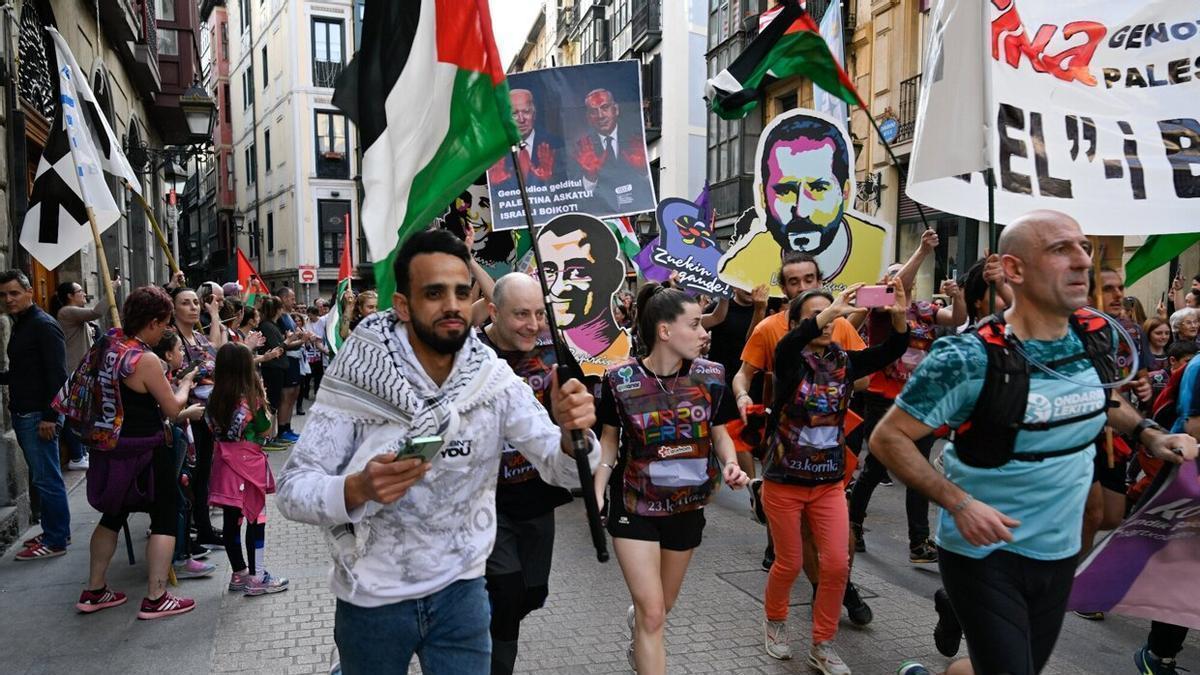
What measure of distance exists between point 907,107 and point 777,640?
15289 mm

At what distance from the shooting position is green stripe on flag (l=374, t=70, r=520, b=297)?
2.73 m

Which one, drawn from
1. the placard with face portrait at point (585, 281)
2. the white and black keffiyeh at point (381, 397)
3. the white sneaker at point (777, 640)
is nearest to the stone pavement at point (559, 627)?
the white sneaker at point (777, 640)

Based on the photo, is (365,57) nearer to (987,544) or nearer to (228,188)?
(987,544)

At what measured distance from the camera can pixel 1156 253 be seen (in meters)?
5.09

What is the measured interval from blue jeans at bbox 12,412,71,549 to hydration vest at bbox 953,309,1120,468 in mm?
6071

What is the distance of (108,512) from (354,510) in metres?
3.53

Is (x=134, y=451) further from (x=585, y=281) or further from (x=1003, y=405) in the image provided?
(x=1003, y=405)

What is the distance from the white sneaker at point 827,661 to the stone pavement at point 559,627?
0.10 meters

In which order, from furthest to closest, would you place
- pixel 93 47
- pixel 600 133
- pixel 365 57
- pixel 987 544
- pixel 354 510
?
pixel 93 47 < pixel 600 133 < pixel 365 57 < pixel 987 544 < pixel 354 510

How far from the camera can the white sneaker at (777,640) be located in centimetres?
430

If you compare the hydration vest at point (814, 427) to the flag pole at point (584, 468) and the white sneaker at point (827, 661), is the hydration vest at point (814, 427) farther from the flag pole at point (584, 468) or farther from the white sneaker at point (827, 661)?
the flag pole at point (584, 468)

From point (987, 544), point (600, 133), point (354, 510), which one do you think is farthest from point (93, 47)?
point (987, 544)

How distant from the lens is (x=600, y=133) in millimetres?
7789

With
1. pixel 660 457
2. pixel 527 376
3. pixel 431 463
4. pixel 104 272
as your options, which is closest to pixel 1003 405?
pixel 660 457
